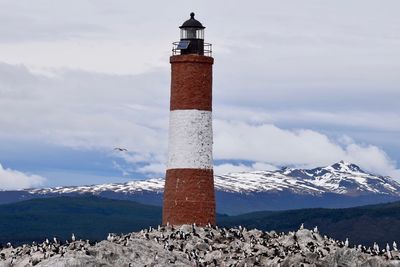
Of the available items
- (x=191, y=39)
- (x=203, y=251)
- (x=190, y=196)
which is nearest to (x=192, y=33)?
(x=191, y=39)

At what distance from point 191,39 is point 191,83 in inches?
171

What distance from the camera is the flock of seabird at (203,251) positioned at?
223 feet

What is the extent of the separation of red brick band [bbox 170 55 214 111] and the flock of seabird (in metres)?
9.32

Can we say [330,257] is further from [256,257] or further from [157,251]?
[157,251]

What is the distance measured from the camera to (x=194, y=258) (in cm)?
7188

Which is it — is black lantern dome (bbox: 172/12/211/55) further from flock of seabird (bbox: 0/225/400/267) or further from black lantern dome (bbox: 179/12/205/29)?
flock of seabird (bbox: 0/225/400/267)

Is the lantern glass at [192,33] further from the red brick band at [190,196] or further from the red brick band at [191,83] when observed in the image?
the red brick band at [190,196]

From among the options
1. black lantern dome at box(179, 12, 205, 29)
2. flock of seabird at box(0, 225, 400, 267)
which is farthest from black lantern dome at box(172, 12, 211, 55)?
flock of seabird at box(0, 225, 400, 267)

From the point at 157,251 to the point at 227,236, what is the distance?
361 inches

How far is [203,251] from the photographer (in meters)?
74.4

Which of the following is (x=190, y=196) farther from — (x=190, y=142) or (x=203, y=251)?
(x=203, y=251)

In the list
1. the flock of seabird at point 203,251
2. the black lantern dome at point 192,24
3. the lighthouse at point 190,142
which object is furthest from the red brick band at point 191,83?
the flock of seabird at point 203,251

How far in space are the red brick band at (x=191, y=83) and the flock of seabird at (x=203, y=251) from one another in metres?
9.32

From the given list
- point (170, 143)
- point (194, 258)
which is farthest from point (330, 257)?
point (170, 143)
